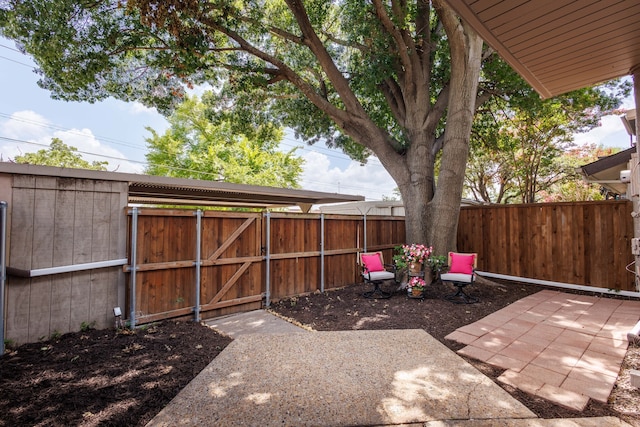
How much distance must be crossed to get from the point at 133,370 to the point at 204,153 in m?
15.9

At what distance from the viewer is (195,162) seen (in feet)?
55.7

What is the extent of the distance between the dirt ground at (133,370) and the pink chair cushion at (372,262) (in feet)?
3.57

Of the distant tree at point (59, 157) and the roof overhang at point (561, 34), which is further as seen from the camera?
the distant tree at point (59, 157)

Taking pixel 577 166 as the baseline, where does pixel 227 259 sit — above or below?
below

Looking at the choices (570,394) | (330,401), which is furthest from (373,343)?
(570,394)

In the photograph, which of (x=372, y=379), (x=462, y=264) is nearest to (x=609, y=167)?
→ (x=462, y=264)

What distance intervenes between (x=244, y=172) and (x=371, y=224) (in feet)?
35.3

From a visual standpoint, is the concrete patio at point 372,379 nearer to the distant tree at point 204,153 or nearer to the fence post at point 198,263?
the fence post at point 198,263

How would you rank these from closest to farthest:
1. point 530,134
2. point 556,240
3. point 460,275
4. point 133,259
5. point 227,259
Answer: point 133,259 → point 227,259 → point 460,275 → point 556,240 → point 530,134

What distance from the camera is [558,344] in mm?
3299

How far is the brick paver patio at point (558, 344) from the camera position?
243 cm

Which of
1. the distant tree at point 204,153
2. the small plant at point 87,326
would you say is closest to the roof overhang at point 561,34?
the small plant at point 87,326

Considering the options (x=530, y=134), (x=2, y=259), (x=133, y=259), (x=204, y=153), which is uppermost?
(x=204, y=153)

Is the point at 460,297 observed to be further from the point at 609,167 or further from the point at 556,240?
the point at 609,167
